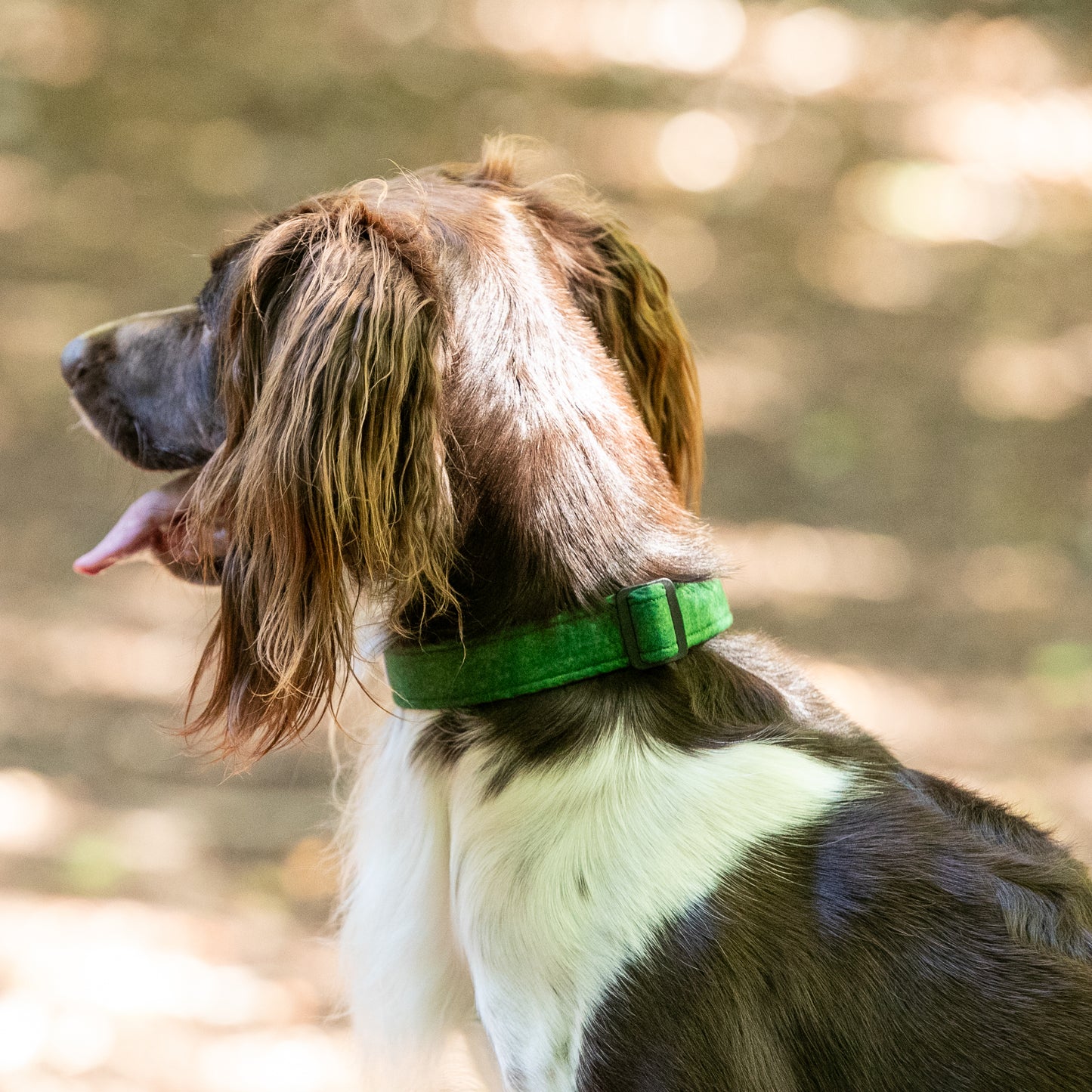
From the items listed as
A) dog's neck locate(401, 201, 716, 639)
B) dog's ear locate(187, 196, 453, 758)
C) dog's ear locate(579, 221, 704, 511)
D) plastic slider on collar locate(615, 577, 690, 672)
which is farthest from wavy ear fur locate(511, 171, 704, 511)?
plastic slider on collar locate(615, 577, 690, 672)

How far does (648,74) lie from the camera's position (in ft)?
16.4

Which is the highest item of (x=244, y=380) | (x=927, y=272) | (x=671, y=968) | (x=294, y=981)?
(x=927, y=272)

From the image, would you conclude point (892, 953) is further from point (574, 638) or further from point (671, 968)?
point (574, 638)

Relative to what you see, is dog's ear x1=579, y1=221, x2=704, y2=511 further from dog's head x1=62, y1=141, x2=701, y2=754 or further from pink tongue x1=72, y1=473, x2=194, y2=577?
pink tongue x1=72, y1=473, x2=194, y2=577

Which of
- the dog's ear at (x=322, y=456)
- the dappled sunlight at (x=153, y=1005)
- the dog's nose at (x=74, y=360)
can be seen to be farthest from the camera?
the dappled sunlight at (x=153, y=1005)

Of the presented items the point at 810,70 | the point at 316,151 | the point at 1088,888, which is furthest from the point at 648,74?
the point at 1088,888

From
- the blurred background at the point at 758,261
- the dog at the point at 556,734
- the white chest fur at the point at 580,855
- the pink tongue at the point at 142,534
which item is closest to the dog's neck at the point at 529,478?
the dog at the point at 556,734

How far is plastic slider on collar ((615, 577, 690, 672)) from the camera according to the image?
5.69ft

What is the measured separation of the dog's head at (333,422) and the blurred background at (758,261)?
213 centimetres

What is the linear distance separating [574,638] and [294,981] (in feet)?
6.43

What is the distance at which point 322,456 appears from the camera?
168 centimetres

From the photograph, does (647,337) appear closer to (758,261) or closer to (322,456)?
(322,456)

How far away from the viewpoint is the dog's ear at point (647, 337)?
215 centimetres

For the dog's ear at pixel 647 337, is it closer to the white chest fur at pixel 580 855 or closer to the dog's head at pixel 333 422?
the dog's head at pixel 333 422
